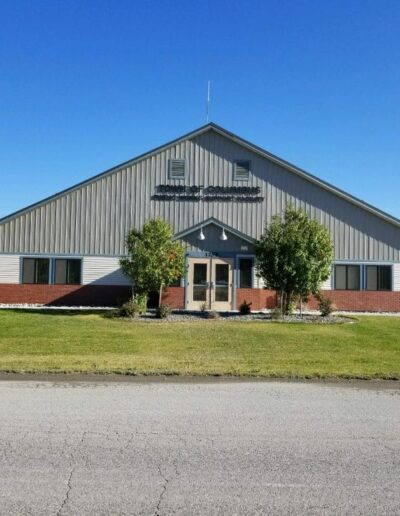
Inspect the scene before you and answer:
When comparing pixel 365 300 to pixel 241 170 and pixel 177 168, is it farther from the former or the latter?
pixel 177 168

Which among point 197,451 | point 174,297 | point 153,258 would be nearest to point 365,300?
point 174,297

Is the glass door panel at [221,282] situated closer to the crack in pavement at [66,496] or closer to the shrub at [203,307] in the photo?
the shrub at [203,307]

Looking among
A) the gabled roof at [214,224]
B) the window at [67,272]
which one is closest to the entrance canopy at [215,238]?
the gabled roof at [214,224]

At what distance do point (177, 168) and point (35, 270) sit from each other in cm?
878

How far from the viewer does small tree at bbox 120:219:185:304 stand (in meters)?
22.5

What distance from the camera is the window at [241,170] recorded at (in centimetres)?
2889

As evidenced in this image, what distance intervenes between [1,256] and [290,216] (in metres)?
14.5

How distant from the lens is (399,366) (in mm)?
11094

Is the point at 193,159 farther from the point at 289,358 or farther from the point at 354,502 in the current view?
the point at 354,502

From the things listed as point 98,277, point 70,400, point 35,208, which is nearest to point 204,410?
point 70,400

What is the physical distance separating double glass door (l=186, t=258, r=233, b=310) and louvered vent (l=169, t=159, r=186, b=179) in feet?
16.1

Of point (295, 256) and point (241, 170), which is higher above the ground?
point (241, 170)

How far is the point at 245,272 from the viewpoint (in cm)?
2697

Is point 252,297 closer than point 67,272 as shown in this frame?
Yes
